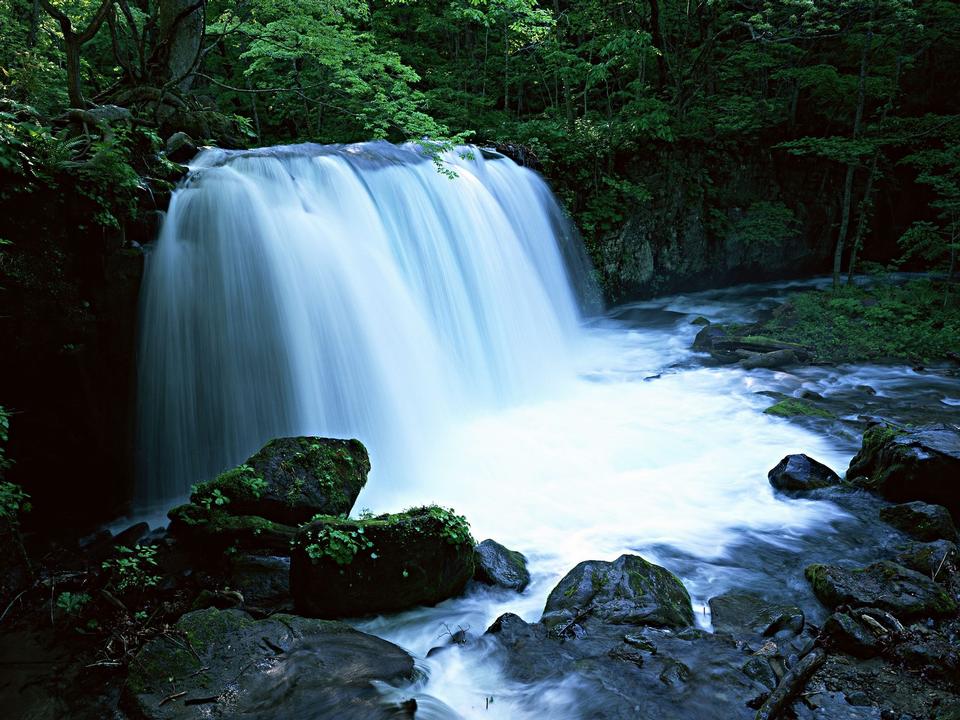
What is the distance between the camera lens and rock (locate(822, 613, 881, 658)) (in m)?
3.58

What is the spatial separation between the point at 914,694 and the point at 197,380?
21.1 ft

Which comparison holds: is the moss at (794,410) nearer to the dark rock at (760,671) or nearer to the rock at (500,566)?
the rock at (500,566)

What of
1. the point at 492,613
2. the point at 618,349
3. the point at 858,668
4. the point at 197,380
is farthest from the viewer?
the point at 618,349

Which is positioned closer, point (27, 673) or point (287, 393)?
point (27, 673)

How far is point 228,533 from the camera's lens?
4688mm

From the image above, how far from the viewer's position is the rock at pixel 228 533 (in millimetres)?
4684

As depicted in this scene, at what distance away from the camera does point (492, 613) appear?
4457 mm

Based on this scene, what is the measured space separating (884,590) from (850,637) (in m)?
0.73

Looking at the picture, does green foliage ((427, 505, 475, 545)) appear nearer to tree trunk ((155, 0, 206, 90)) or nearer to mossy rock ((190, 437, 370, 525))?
mossy rock ((190, 437, 370, 525))

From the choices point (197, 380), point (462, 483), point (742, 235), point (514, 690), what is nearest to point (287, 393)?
point (197, 380)

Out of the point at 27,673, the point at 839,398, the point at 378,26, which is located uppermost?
the point at 378,26

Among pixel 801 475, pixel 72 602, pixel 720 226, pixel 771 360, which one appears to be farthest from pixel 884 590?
pixel 720 226

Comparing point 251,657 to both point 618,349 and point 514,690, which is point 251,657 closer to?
point 514,690

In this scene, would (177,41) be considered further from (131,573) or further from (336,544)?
(336,544)
